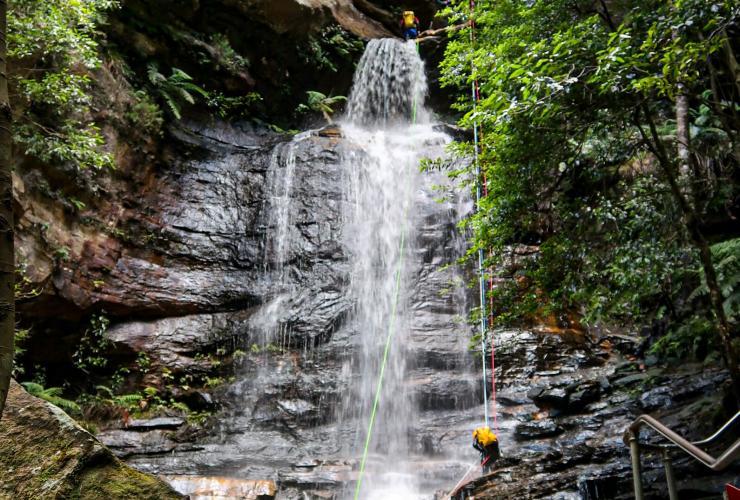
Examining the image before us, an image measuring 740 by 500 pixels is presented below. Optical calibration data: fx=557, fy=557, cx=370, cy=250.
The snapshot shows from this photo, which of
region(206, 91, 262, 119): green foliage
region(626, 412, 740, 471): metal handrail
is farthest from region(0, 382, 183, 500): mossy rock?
region(206, 91, 262, 119): green foliage

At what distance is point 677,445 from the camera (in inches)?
109

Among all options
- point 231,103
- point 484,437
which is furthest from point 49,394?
point 231,103

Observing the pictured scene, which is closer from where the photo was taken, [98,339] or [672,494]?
[672,494]

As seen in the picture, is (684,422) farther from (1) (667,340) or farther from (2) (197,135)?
(2) (197,135)

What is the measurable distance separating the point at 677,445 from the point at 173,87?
11.9 meters

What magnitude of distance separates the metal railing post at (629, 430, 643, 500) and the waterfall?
190 inches

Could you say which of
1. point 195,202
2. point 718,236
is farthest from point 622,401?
point 195,202

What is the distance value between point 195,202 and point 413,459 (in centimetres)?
693

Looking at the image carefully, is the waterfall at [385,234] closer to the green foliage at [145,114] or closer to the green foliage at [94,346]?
the green foliage at [145,114]

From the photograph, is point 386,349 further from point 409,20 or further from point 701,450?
point 409,20

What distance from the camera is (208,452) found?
27.1ft

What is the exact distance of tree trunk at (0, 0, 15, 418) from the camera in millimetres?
1570

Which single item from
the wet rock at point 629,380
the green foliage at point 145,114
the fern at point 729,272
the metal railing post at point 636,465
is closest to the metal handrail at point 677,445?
the metal railing post at point 636,465

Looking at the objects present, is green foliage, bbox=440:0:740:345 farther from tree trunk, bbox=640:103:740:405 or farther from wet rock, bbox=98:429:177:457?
wet rock, bbox=98:429:177:457
